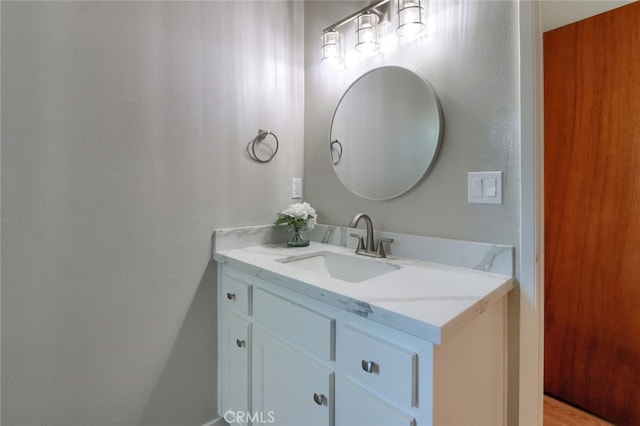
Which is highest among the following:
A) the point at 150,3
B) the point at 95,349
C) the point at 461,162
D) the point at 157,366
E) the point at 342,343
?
the point at 150,3

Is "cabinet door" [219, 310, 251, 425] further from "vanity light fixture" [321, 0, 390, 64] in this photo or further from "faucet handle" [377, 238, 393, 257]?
"vanity light fixture" [321, 0, 390, 64]

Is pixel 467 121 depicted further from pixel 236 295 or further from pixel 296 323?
pixel 236 295

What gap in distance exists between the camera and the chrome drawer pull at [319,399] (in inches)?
35.4

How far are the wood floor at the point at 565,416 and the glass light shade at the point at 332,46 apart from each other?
2.08 meters

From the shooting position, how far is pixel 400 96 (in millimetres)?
1296

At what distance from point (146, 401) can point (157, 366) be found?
Answer: 0.44 ft

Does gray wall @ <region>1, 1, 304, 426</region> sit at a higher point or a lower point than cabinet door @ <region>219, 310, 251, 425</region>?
higher

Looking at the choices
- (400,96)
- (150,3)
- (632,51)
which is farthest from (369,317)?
(632,51)

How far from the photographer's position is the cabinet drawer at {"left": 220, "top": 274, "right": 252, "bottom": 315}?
1221 mm

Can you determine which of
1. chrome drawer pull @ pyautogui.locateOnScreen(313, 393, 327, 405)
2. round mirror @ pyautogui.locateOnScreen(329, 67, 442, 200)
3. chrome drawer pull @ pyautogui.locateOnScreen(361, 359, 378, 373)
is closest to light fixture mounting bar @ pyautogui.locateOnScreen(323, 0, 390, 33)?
round mirror @ pyautogui.locateOnScreen(329, 67, 442, 200)

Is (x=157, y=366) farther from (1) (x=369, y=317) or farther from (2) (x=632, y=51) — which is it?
(2) (x=632, y=51)

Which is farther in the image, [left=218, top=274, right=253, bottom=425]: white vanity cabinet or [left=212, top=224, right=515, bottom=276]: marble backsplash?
[left=218, top=274, right=253, bottom=425]: white vanity cabinet

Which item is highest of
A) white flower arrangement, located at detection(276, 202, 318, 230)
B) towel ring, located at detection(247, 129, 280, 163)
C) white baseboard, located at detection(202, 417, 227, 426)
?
towel ring, located at detection(247, 129, 280, 163)

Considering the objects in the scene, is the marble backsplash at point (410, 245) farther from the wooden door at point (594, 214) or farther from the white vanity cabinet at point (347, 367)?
the wooden door at point (594, 214)
